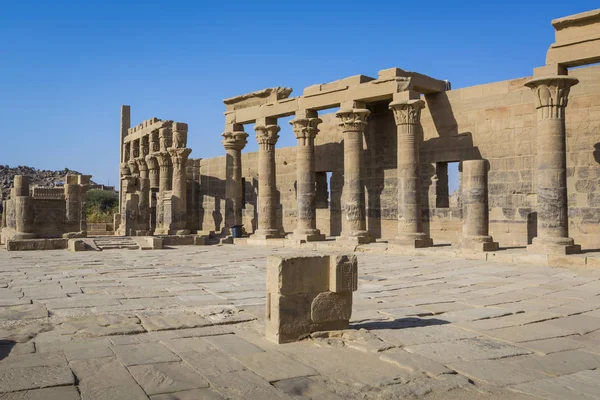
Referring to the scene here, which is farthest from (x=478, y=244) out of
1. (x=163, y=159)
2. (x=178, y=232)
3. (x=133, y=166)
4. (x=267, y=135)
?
(x=133, y=166)

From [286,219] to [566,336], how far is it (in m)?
18.2

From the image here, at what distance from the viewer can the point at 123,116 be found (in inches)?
1468

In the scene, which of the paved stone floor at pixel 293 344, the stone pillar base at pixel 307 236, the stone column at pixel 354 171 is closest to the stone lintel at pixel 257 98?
the stone column at pixel 354 171

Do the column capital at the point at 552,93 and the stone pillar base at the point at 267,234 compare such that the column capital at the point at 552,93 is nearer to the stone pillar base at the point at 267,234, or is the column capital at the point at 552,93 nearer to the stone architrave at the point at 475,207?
the stone architrave at the point at 475,207

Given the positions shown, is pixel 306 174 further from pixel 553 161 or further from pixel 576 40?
pixel 576 40

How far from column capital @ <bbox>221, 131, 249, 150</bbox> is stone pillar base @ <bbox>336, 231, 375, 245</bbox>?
23.5 feet

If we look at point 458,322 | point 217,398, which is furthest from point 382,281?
point 217,398

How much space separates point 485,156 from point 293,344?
42.5 feet

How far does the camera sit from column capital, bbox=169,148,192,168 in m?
24.2

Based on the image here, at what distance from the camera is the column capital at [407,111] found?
16.3 metres

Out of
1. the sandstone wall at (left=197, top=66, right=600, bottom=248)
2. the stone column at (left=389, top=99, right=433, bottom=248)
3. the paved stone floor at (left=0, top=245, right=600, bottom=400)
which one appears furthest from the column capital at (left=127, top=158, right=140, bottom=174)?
the paved stone floor at (left=0, top=245, right=600, bottom=400)

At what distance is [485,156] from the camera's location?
54.9ft

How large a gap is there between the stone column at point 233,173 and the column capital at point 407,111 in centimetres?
802

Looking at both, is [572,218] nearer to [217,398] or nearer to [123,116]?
[217,398]
